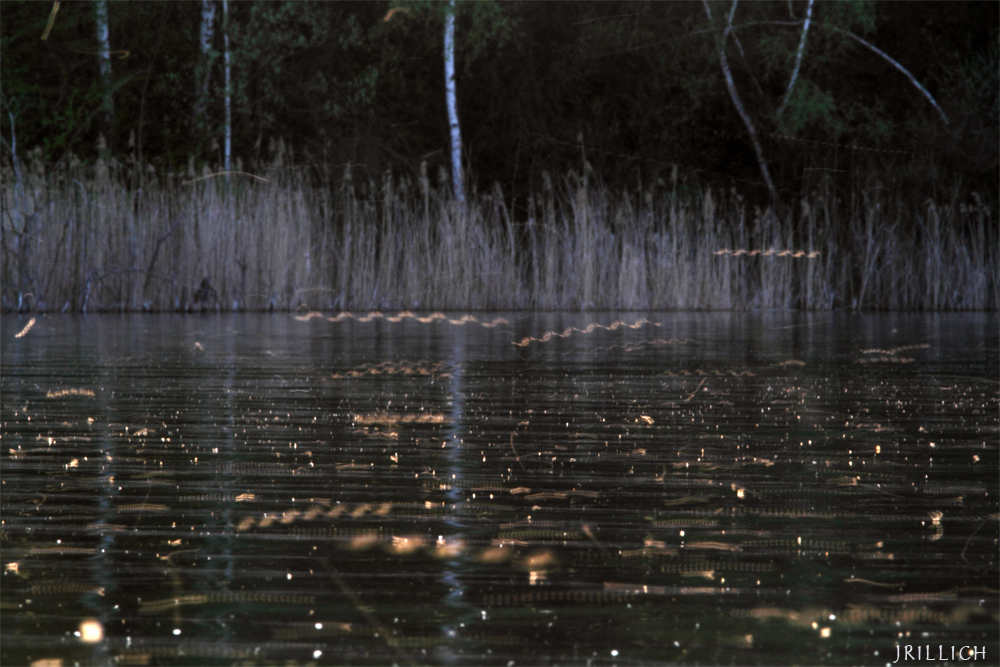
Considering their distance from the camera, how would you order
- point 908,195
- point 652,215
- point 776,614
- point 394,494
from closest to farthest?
point 776,614, point 394,494, point 652,215, point 908,195

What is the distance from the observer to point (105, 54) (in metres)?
15.2

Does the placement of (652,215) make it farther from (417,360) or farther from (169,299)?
(417,360)

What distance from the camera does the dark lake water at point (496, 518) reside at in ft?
4.23

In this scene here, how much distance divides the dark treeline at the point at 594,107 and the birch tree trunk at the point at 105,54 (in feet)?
0.12

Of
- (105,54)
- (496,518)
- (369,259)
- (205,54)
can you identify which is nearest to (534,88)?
(205,54)

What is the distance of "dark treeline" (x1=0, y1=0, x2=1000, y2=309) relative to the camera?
12.7 metres

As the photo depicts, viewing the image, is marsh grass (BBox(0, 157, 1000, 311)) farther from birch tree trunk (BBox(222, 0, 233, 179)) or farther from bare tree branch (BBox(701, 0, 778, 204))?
birch tree trunk (BBox(222, 0, 233, 179))

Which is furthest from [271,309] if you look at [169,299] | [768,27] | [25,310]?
[768,27]

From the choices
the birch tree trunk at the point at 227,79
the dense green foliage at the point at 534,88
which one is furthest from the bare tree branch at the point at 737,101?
the birch tree trunk at the point at 227,79

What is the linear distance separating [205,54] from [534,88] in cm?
449

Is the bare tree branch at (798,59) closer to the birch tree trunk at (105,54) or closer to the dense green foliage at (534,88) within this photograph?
the dense green foliage at (534,88)

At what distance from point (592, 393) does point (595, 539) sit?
2095mm

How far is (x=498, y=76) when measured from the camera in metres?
17.0

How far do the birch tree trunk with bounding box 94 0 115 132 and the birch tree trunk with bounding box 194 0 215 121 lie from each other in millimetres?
1068
